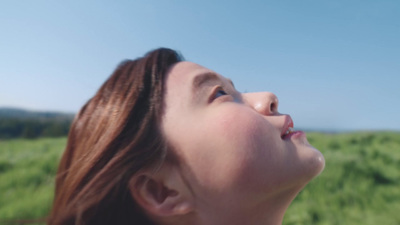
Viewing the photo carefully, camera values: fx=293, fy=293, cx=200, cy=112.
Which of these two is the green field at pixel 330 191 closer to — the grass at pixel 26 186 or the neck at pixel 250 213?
the grass at pixel 26 186

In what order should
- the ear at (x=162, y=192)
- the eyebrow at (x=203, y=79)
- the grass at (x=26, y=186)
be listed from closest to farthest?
the ear at (x=162, y=192) < the eyebrow at (x=203, y=79) < the grass at (x=26, y=186)

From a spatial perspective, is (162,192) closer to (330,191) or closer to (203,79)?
(203,79)

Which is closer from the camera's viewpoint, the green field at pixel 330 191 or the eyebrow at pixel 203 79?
the eyebrow at pixel 203 79

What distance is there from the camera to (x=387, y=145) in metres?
5.22

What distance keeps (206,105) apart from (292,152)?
390mm

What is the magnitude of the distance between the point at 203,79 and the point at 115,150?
485 mm

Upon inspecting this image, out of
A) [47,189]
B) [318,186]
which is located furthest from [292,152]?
[47,189]

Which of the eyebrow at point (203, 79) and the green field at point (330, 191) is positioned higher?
the eyebrow at point (203, 79)

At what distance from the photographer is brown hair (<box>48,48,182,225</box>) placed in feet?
3.92

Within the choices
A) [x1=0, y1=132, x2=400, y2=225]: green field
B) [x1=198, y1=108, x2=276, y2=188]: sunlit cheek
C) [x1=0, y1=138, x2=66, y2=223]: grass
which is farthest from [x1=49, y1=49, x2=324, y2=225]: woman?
[x1=0, y1=132, x2=400, y2=225]: green field

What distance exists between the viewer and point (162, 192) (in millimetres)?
1214

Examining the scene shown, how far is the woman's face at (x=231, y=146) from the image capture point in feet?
3.51

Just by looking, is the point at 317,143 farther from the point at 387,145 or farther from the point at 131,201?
the point at 131,201

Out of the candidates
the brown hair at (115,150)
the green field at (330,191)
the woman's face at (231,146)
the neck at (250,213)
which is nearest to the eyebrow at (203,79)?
the woman's face at (231,146)
